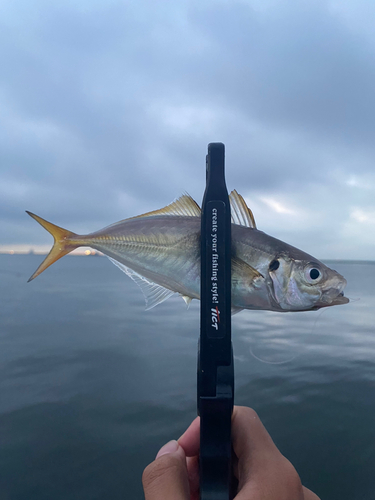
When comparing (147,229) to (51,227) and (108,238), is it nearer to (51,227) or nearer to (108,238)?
(108,238)

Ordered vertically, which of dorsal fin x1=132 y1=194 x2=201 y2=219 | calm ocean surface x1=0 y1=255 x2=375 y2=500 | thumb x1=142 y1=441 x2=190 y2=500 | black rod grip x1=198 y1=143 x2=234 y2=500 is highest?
dorsal fin x1=132 y1=194 x2=201 y2=219

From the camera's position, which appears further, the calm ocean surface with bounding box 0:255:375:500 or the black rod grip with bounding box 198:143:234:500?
the calm ocean surface with bounding box 0:255:375:500

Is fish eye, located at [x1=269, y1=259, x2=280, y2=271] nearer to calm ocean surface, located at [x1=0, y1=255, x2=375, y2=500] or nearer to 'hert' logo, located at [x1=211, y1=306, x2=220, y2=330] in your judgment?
'hert' logo, located at [x1=211, y1=306, x2=220, y2=330]

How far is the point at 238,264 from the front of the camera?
129 centimetres

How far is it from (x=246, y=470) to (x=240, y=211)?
1198 mm

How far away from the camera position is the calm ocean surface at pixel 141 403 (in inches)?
270

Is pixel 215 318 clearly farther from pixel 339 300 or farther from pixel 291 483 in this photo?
pixel 291 483

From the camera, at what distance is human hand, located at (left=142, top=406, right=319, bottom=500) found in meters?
1.32

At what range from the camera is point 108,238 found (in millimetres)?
1549

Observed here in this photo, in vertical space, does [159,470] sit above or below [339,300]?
below

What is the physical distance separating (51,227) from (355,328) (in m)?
21.2

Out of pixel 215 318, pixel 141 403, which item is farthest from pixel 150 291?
pixel 141 403

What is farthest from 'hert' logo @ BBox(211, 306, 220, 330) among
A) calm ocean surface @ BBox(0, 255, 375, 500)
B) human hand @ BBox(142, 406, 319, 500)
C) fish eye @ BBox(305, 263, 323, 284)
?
calm ocean surface @ BBox(0, 255, 375, 500)

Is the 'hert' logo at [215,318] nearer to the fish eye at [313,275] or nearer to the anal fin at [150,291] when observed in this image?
the anal fin at [150,291]
